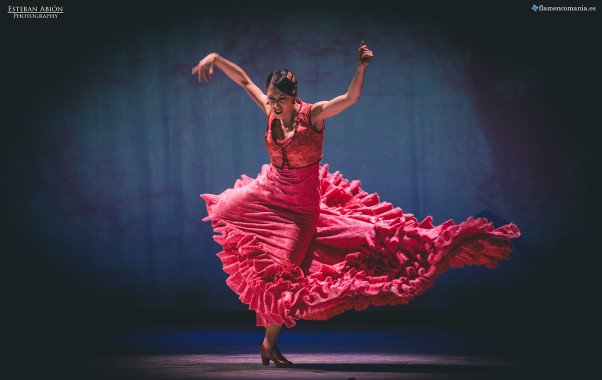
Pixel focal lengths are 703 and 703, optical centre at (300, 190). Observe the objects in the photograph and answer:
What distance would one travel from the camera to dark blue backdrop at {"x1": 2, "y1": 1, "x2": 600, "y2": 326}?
4.71 metres

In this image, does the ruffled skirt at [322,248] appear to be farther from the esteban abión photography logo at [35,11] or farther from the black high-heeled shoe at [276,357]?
the esteban abión photography logo at [35,11]

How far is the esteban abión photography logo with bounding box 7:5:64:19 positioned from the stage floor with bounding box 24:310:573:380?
223 cm

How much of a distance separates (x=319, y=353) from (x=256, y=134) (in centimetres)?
176

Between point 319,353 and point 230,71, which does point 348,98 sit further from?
point 319,353

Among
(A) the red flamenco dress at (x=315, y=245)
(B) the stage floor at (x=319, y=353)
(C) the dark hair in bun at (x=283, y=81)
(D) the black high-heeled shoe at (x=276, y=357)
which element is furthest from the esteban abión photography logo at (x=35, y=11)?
(D) the black high-heeled shoe at (x=276, y=357)

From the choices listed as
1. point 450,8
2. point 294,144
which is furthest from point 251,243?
point 450,8

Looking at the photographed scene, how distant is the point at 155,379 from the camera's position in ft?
9.68

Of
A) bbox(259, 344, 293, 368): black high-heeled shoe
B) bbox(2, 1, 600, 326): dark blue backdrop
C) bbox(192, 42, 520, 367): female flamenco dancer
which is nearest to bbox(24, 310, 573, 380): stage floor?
bbox(259, 344, 293, 368): black high-heeled shoe

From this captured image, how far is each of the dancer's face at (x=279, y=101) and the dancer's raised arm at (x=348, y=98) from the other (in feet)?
0.39

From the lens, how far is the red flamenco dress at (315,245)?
115 inches

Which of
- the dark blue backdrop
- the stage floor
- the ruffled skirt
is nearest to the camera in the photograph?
the ruffled skirt

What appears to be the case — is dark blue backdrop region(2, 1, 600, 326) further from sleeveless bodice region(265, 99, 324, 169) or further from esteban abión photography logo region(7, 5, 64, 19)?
sleeveless bodice region(265, 99, 324, 169)

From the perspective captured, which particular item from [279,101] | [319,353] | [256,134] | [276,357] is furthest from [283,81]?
[256,134]

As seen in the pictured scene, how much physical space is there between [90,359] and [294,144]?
1542mm
